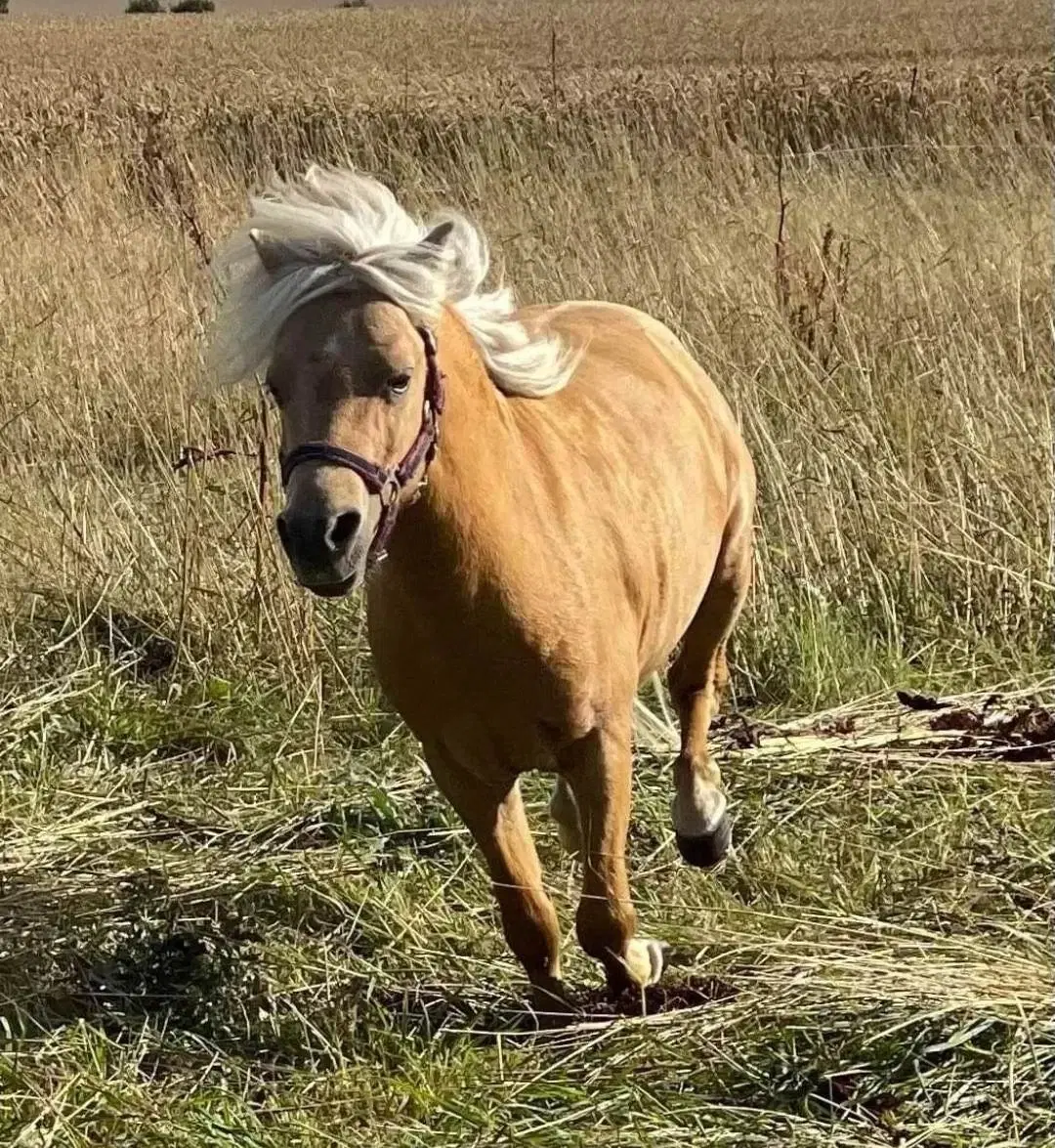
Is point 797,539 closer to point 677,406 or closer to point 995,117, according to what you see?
point 677,406

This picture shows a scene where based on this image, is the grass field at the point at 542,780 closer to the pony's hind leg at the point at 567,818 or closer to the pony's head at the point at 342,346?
the pony's hind leg at the point at 567,818

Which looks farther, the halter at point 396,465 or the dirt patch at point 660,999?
the dirt patch at point 660,999

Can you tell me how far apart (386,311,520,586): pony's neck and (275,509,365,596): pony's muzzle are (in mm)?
289

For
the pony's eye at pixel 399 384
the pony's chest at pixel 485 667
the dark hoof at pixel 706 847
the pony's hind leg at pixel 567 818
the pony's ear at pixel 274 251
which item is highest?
the pony's ear at pixel 274 251

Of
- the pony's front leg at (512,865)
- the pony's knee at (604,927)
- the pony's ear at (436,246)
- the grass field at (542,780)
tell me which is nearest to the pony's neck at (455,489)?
the pony's ear at (436,246)

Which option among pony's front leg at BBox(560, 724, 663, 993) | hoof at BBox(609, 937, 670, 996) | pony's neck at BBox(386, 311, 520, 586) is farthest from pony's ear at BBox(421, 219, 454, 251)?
hoof at BBox(609, 937, 670, 996)

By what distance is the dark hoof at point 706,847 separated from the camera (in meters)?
3.00

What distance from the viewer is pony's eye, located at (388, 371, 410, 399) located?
1.88m

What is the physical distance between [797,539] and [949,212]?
2.78 metres

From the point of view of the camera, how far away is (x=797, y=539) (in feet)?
13.7

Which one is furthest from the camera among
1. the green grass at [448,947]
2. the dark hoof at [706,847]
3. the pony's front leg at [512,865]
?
the dark hoof at [706,847]

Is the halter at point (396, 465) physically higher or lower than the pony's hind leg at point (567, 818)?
higher

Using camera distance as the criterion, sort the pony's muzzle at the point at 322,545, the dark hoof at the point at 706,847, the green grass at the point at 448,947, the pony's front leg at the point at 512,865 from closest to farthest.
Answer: the pony's muzzle at the point at 322,545 → the green grass at the point at 448,947 → the pony's front leg at the point at 512,865 → the dark hoof at the point at 706,847

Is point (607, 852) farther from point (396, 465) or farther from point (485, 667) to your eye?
point (396, 465)
